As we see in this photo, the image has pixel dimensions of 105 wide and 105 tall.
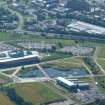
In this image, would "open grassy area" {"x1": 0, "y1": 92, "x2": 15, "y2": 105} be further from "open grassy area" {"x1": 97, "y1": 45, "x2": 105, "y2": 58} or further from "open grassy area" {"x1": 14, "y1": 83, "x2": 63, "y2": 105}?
"open grassy area" {"x1": 97, "y1": 45, "x2": 105, "y2": 58}

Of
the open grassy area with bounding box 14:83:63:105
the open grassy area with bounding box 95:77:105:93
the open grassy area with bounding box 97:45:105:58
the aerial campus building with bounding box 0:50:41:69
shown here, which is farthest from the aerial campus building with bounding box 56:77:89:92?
the open grassy area with bounding box 97:45:105:58

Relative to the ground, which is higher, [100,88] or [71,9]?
[71,9]

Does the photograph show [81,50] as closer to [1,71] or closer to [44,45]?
[44,45]

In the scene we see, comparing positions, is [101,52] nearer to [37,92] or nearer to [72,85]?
[72,85]

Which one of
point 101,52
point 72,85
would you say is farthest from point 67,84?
point 101,52

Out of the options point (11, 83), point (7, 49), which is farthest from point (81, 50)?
point (11, 83)

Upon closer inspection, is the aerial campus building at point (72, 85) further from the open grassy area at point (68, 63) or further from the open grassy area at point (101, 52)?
the open grassy area at point (101, 52)

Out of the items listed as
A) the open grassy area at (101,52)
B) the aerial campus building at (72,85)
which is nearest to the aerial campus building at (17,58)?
the aerial campus building at (72,85)
